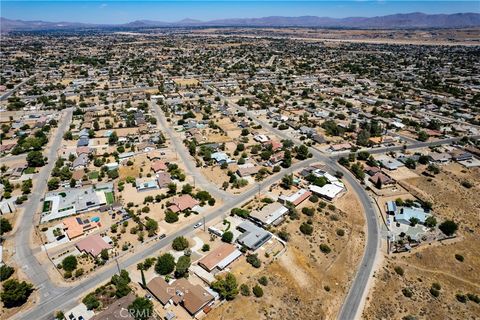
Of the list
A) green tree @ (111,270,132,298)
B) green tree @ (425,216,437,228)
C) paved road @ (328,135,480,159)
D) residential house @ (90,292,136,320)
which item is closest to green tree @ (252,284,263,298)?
residential house @ (90,292,136,320)

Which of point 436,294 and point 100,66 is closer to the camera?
point 436,294

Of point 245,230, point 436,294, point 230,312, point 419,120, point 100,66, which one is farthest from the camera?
point 100,66

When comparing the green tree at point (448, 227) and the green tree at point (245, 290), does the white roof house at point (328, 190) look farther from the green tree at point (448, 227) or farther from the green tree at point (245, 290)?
the green tree at point (245, 290)

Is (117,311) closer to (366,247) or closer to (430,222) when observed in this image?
(366,247)

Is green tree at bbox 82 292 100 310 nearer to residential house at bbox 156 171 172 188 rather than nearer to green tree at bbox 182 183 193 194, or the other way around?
green tree at bbox 182 183 193 194

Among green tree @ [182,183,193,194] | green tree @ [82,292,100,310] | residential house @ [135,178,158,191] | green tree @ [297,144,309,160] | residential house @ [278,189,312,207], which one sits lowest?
green tree @ [82,292,100,310]

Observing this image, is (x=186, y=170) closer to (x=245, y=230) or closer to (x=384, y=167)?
(x=245, y=230)

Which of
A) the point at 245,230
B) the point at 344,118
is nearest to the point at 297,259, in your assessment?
the point at 245,230
